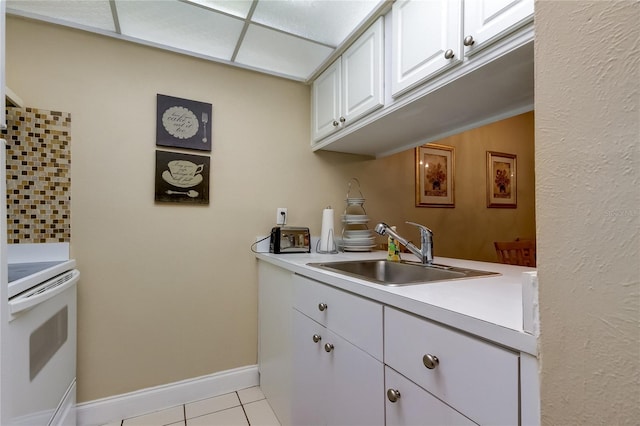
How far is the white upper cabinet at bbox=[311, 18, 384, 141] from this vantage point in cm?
145

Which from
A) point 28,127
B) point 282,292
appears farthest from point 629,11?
point 28,127

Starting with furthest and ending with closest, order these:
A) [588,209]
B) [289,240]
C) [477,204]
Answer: [477,204] → [289,240] → [588,209]

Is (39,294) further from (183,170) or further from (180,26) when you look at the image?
(180,26)

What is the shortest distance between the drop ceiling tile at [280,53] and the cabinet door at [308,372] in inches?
57.9

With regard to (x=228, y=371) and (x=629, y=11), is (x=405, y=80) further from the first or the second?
(x=228, y=371)

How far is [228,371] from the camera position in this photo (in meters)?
1.90

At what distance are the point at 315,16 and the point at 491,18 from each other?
87 cm

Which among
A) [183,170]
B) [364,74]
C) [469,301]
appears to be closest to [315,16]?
[364,74]

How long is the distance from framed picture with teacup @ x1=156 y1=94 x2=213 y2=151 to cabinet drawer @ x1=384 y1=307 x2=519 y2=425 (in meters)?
1.50

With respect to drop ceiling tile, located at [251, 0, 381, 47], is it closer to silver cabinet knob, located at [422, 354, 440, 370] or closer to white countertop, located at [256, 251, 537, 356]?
white countertop, located at [256, 251, 537, 356]

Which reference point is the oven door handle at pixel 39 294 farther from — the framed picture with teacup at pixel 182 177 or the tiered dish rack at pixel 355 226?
the tiered dish rack at pixel 355 226

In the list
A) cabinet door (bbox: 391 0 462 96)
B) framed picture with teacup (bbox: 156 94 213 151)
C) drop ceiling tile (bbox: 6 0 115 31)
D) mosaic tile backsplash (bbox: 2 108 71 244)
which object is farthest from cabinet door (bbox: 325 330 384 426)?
drop ceiling tile (bbox: 6 0 115 31)

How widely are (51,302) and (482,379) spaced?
4.90 ft

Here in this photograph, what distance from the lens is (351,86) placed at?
165cm
